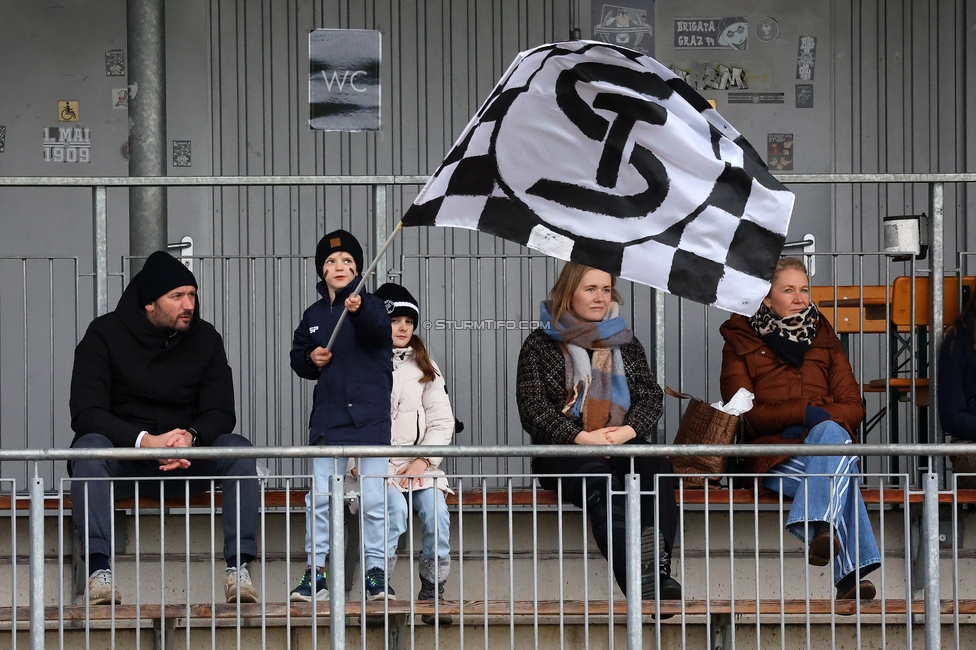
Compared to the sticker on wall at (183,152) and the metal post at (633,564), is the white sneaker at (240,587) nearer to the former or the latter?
the metal post at (633,564)

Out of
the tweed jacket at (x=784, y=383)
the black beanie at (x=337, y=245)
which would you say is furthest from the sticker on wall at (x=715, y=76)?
the black beanie at (x=337, y=245)

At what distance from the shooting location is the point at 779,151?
33.0 ft

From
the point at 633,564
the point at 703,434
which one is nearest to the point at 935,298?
the point at 703,434

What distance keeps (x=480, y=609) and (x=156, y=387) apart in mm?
2064

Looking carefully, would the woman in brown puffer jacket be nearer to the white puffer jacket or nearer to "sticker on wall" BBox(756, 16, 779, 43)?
the white puffer jacket

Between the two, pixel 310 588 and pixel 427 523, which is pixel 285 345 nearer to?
pixel 427 523

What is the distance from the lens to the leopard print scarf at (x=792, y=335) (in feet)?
23.0

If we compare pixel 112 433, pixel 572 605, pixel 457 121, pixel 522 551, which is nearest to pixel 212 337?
pixel 112 433

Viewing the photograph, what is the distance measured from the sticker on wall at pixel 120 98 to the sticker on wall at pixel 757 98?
4.25 meters

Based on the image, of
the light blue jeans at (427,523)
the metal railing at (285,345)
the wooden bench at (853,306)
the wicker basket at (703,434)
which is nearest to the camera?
the light blue jeans at (427,523)

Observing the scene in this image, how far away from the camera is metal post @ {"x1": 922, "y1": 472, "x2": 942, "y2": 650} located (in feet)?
17.7

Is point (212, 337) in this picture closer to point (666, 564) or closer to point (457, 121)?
point (666, 564)

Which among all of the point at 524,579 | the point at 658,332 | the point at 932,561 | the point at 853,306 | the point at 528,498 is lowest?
the point at 524,579

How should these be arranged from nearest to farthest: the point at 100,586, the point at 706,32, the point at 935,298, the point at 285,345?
the point at 100,586 → the point at 935,298 → the point at 285,345 → the point at 706,32
